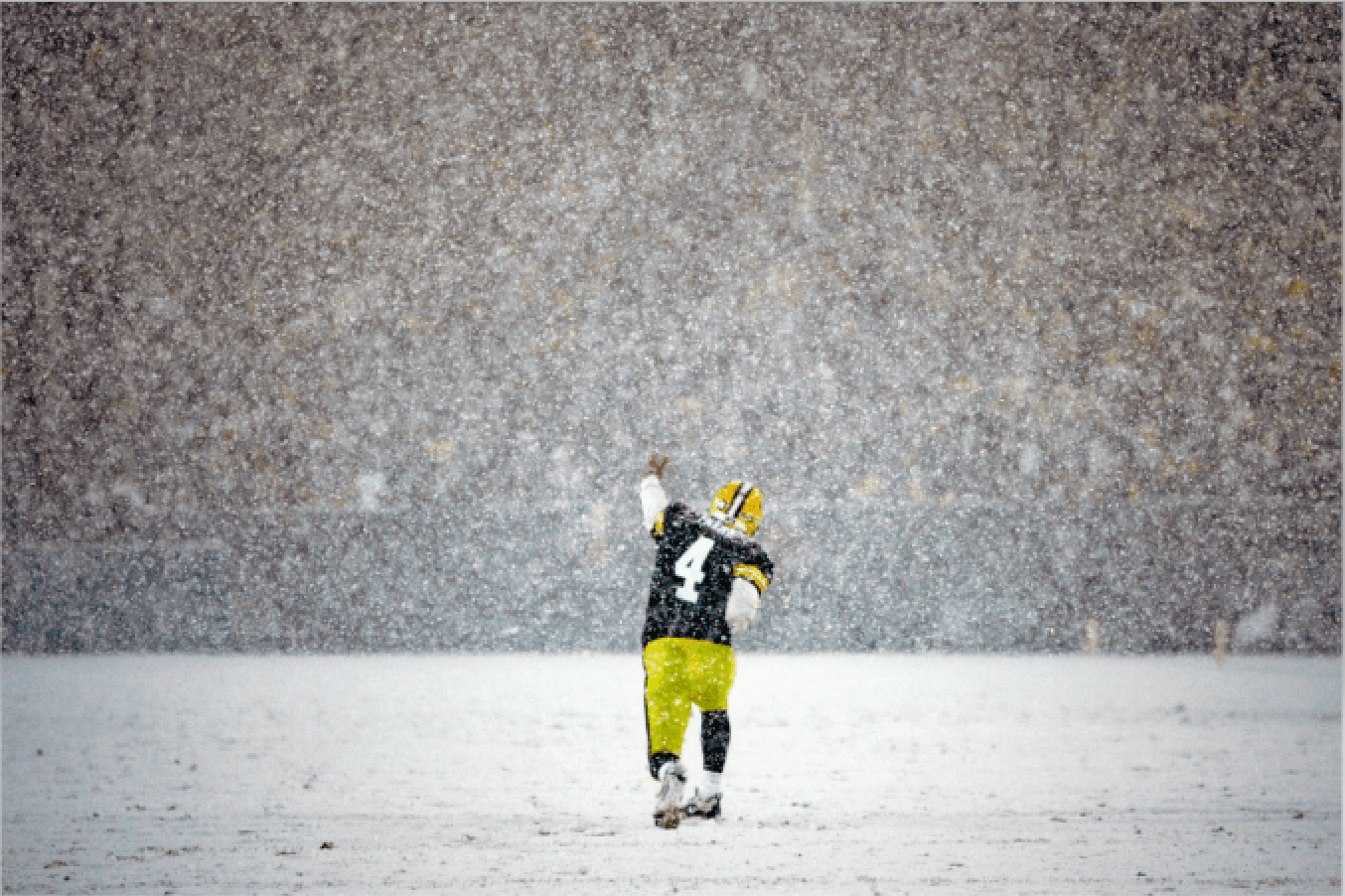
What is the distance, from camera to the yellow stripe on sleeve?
134 inches

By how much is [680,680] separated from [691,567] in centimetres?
30

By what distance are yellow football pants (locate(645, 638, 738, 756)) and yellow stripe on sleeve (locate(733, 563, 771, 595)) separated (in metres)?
0.19

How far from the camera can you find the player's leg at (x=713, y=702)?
3322 millimetres

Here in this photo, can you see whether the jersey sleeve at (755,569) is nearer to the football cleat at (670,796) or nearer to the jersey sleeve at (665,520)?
the jersey sleeve at (665,520)

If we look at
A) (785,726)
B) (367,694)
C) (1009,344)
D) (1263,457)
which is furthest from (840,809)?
(1263,457)

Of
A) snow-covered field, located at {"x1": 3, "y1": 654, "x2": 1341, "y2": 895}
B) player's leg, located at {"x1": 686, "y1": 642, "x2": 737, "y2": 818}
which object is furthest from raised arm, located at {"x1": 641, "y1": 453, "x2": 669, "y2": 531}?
snow-covered field, located at {"x1": 3, "y1": 654, "x2": 1341, "y2": 895}

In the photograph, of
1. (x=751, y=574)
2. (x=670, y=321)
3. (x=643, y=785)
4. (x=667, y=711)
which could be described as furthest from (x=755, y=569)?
(x=670, y=321)

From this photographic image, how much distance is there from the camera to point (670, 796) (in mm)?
3193

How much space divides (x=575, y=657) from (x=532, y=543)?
2.38 feet

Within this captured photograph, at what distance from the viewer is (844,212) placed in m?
7.77

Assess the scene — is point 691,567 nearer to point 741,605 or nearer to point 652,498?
point 741,605

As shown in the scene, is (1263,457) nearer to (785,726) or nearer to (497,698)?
(785,726)

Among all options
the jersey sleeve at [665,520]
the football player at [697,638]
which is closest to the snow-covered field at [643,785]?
the football player at [697,638]

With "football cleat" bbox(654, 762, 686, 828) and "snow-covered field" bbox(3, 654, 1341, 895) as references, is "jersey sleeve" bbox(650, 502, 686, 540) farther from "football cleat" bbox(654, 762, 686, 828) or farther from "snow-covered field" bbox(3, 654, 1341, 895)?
"snow-covered field" bbox(3, 654, 1341, 895)
